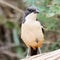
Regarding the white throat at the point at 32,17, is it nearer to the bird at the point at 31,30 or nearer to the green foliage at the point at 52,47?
the bird at the point at 31,30

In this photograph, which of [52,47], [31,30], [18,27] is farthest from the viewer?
[18,27]

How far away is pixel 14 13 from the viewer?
13.7 ft

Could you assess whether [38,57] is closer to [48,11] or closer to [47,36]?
[48,11]

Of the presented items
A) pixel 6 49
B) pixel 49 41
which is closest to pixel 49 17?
pixel 49 41

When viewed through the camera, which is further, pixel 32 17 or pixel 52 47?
pixel 52 47

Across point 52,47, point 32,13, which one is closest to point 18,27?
point 52,47

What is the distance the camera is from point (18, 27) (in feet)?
12.2

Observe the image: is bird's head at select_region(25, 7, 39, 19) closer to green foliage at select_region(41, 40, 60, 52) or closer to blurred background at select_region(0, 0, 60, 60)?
blurred background at select_region(0, 0, 60, 60)

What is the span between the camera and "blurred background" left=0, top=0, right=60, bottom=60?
269 centimetres

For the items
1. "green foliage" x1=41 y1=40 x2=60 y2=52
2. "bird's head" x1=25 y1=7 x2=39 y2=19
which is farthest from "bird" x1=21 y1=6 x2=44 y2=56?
"green foliage" x1=41 y1=40 x2=60 y2=52

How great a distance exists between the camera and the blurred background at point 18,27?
269 centimetres

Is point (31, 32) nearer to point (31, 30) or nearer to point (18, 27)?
point (31, 30)

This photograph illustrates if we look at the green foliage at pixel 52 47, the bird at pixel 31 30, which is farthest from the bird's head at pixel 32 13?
the green foliage at pixel 52 47

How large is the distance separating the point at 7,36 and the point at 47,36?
1.22 metres
